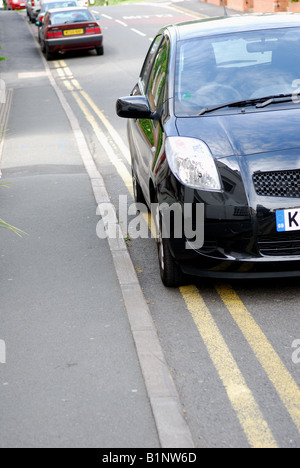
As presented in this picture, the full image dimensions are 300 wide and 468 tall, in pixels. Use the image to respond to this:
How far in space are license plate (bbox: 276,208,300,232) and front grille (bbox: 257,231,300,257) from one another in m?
0.04

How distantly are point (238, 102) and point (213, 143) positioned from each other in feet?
2.27

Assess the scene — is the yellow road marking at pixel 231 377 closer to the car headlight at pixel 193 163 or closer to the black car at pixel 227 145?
the black car at pixel 227 145

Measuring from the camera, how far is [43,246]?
7.54 meters

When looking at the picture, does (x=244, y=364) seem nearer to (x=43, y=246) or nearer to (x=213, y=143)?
(x=213, y=143)

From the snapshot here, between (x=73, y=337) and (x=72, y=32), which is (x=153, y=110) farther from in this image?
(x=72, y=32)

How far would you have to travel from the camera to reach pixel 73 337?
529 centimetres

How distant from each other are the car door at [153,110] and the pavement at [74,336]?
0.80m

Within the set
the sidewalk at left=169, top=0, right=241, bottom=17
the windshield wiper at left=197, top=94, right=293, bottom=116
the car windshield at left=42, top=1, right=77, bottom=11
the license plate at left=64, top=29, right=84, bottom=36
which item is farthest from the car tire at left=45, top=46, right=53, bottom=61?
the windshield wiper at left=197, top=94, right=293, bottom=116

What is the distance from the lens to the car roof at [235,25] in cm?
686

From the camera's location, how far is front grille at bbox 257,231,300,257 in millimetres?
5430

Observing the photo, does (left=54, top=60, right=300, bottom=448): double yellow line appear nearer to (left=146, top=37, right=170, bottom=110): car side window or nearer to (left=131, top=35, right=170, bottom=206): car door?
(left=131, top=35, right=170, bottom=206): car door

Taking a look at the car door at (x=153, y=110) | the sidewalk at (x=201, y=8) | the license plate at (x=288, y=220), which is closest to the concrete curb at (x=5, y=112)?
the car door at (x=153, y=110)
